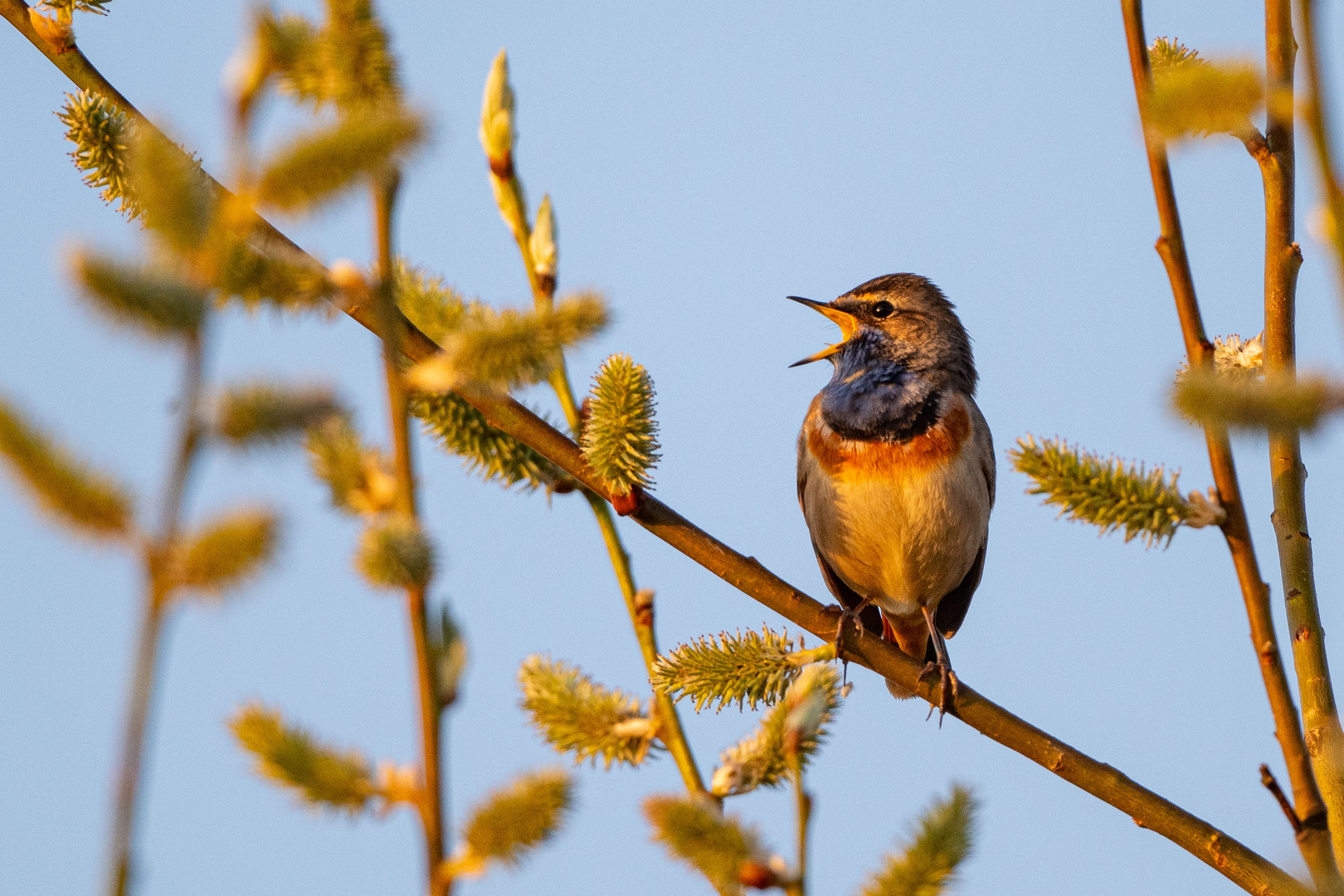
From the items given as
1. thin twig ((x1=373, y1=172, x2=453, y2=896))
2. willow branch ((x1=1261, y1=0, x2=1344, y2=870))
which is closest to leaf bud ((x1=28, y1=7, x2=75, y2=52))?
thin twig ((x1=373, y1=172, x2=453, y2=896))

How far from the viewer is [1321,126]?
1426 millimetres

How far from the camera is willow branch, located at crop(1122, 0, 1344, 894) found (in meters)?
2.52

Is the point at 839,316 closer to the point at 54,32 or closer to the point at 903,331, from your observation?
the point at 903,331

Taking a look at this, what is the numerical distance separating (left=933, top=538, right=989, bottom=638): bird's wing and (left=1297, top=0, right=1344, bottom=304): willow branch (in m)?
6.02

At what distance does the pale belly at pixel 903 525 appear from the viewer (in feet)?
21.0

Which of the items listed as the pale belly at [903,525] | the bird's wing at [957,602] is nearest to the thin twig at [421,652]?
the pale belly at [903,525]

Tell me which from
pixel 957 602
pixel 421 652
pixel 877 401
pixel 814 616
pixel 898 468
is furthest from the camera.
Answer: pixel 957 602

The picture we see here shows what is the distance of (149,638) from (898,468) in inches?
217

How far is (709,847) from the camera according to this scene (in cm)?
171

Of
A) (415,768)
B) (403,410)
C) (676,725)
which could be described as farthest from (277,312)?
(676,725)

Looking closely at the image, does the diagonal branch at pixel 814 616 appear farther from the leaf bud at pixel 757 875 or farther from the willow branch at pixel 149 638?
the willow branch at pixel 149 638

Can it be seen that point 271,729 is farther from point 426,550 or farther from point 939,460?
point 939,460

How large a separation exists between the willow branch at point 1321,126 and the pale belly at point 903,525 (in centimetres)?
496

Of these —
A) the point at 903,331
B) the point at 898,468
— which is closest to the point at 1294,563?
the point at 898,468
